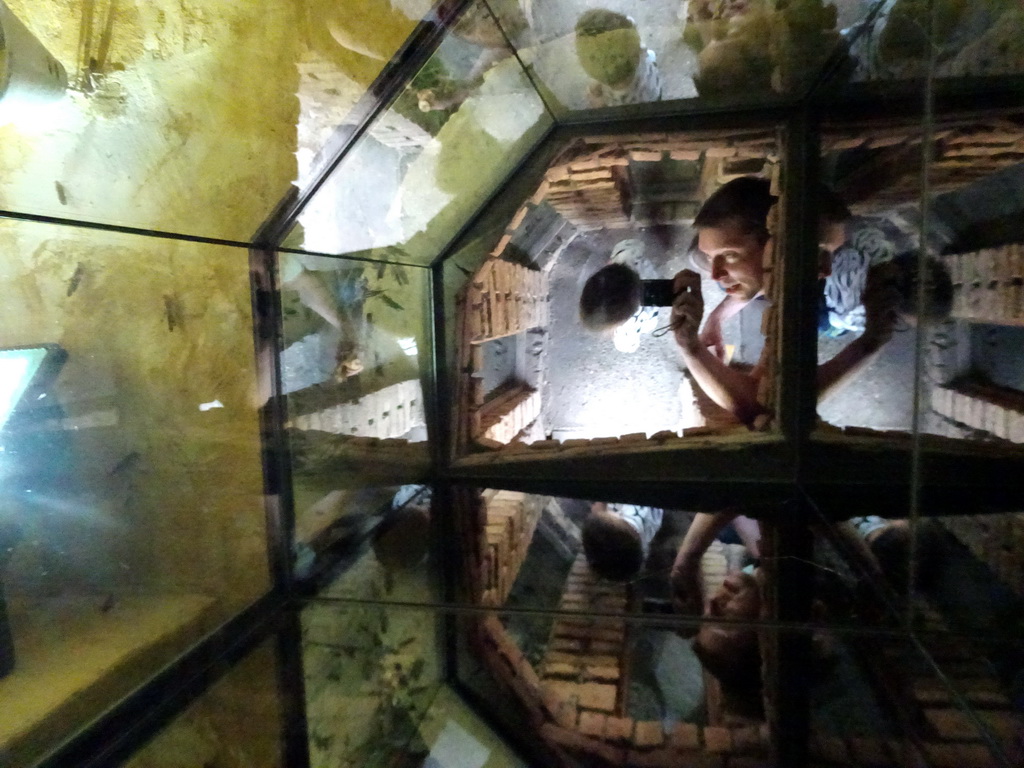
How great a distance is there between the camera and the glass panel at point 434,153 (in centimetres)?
148

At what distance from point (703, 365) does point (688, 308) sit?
0.18m

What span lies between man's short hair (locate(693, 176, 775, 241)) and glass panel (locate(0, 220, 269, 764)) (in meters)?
1.32

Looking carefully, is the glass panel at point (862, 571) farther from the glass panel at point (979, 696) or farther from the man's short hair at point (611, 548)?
the man's short hair at point (611, 548)

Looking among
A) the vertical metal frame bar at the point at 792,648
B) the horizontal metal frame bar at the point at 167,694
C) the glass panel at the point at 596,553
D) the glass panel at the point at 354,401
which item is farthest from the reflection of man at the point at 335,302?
the vertical metal frame bar at the point at 792,648

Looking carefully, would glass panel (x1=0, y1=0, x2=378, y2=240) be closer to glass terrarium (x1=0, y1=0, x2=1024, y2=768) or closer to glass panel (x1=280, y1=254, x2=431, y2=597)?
glass terrarium (x1=0, y1=0, x2=1024, y2=768)

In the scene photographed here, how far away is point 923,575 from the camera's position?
4.07 ft

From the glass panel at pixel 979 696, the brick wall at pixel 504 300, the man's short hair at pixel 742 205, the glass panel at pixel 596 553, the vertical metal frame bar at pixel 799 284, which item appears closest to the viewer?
the glass panel at pixel 979 696

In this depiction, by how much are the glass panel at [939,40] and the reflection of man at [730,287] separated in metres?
0.44

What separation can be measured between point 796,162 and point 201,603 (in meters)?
1.79

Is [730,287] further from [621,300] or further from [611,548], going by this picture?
[611,548]

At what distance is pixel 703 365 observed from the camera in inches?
77.1

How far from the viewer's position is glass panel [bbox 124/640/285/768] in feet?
3.27

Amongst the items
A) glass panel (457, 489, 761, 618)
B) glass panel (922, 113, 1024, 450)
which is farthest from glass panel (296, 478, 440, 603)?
glass panel (922, 113, 1024, 450)

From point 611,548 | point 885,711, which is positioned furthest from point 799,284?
point 885,711
